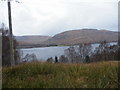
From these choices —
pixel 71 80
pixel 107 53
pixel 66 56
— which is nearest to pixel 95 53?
pixel 107 53

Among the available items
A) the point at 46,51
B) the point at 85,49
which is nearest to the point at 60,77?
the point at 46,51

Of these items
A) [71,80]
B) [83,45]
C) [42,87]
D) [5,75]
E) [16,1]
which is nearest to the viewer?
[42,87]

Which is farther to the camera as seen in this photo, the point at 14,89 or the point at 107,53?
the point at 107,53

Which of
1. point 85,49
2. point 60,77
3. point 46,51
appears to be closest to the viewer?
point 60,77

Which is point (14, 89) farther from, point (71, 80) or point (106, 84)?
point (106, 84)

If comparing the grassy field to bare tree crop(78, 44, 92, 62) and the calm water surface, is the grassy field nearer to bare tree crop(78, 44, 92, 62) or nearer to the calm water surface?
the calm water surface

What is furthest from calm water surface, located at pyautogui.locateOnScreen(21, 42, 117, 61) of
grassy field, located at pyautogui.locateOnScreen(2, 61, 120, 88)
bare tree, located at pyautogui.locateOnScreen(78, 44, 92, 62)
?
grassy field, located at pyautogui.locateOnScreen(2, 61, 120, 88)

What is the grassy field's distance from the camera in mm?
4453

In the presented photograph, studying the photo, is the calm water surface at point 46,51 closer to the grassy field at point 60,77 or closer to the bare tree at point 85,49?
the bare tree at point 85,49

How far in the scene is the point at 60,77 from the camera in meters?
4.77

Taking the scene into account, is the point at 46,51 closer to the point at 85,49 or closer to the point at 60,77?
the point at 85,49

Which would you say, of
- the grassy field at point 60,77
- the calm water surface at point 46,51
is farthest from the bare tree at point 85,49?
the grassy field at point 60,77

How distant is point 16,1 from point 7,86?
3230 mm

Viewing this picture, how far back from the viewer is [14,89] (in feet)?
14.6
